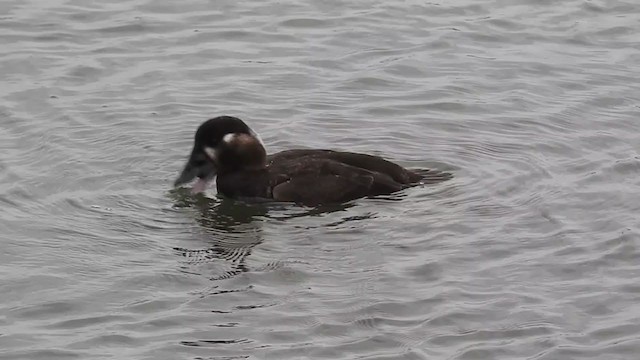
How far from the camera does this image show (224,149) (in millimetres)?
11750

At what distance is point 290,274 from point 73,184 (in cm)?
244

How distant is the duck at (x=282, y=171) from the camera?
11.4 m

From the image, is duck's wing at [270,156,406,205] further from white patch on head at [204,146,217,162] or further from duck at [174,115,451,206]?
white patch on head at [204,146,217,162]

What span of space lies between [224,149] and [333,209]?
1.07 metres

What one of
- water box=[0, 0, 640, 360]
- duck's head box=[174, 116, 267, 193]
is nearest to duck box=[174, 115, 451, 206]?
duck's head box=[174, 116, 267, 193]

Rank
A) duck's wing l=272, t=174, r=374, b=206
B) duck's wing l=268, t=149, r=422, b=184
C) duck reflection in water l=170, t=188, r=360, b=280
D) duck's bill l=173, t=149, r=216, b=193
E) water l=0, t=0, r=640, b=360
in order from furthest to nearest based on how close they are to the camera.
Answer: duck's bill l=173, t=149, r=216, b=193 < duck's wing l=268, t=149, r=422, b=184 < duck's wing l=272, t=174, r=374, b=206 < duck reflection in water l=170, t=188, r=360, b=280 < water l=0, t=0, r=640, b=360

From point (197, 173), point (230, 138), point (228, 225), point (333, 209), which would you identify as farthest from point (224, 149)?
point (333, 209)

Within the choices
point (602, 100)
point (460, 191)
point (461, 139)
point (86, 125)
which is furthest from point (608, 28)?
point (86, 125)

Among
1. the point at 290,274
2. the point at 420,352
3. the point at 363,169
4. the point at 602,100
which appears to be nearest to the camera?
the point at 420,352

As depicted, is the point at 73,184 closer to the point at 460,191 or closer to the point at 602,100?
the point at 460,191

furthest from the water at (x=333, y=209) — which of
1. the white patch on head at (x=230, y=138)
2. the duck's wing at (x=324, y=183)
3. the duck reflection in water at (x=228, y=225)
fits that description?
the white patch on head at (x=230, y=138)

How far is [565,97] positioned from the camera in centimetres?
1373

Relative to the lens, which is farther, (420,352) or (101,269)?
(101,269)

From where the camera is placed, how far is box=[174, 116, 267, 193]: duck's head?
11.7 metres
